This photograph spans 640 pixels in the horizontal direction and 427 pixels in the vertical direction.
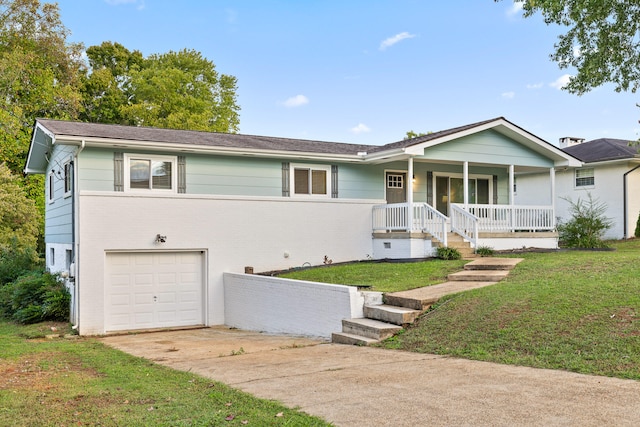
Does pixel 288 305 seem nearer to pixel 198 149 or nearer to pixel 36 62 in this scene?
pixel 198 149

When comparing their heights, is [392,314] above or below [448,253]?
below

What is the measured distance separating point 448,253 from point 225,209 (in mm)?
6165

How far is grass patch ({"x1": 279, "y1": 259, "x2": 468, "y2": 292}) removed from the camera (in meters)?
11.8

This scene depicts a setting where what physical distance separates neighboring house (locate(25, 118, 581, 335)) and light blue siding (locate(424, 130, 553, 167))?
4 centimetres

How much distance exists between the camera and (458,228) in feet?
54.8

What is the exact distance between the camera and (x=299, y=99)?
114 feet

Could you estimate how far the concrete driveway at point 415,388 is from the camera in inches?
185

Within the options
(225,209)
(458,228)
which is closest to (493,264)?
(458,228)

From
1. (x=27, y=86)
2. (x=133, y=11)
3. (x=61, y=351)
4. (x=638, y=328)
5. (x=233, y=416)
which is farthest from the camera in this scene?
(x=133, y=11)

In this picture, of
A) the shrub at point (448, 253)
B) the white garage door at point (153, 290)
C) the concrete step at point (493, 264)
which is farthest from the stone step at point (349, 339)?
the shrub at point (448, 253)

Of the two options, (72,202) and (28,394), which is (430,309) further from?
(72,202)

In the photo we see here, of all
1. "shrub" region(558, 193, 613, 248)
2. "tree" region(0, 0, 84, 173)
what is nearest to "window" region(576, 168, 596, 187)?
"shrub" region(558, 193, 613, 248)

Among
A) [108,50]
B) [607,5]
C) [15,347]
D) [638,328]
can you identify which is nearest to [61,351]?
[15,347]

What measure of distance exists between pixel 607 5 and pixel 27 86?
25.1 m
